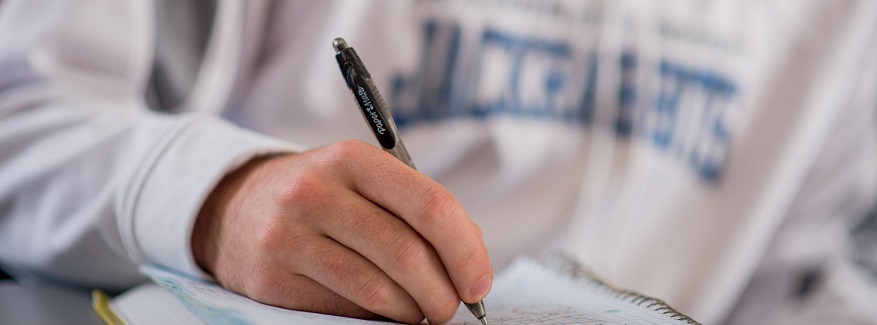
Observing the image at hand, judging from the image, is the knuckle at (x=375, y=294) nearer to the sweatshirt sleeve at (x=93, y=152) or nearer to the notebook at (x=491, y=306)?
the notebook at (x=491, y=306)

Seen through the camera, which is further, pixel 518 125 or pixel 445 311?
pixel 518 125

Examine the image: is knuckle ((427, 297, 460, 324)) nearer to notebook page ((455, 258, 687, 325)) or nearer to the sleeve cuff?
notebook page ((455, 258, 687, 325))

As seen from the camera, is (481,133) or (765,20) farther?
(765,20)

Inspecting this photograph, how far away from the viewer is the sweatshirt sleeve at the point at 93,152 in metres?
0.41

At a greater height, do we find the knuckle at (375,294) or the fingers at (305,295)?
the knuckle at (375,294)

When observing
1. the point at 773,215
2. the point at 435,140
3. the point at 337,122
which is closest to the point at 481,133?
the point at 435,140

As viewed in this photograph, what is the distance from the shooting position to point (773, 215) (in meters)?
0.88

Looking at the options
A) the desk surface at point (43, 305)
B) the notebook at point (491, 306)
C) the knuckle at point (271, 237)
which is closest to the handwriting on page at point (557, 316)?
the notebook at point (491, 306)

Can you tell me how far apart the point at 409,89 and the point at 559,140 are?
7.6 inches

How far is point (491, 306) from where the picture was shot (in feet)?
1.29

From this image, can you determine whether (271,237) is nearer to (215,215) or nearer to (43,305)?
(215,215)

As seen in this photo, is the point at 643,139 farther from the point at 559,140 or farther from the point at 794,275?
the point at 794,275

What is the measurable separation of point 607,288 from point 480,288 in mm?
130

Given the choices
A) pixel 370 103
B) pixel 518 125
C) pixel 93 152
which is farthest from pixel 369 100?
pixel 518 125
